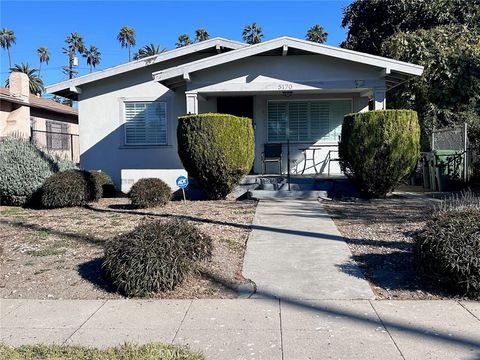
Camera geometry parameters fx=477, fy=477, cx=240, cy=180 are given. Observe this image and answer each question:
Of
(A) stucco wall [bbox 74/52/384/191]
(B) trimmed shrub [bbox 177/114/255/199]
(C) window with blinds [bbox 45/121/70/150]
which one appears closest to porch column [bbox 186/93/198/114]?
(A) stucco wall [bbox 74/52/384/191]

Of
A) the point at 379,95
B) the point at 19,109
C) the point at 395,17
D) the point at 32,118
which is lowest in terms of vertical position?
the point at 379,95

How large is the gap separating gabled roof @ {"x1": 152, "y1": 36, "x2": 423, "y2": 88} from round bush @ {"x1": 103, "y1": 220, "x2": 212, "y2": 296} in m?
7.93

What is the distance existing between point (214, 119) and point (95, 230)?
13.7 feet

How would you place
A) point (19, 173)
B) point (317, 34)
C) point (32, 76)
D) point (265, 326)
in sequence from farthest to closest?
point (32, 76)
point (317, 34)
point (19, 173)
point (265, 326)

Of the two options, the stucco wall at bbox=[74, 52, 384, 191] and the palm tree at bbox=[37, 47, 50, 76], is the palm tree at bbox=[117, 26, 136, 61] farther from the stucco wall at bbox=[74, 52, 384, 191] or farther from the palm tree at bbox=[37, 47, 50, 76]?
the stucco wall at bbox=[74, 52, 384, 191]

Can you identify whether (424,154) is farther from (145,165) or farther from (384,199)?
A: (145,165)

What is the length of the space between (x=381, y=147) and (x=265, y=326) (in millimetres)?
Result: 7392

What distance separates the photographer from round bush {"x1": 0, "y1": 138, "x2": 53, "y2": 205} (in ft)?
38.4

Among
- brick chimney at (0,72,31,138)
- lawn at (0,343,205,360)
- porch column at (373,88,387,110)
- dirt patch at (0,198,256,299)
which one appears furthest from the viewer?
brick chimney at (0,72,31,138)

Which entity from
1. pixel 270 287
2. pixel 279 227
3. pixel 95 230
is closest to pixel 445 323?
pixel 270 287

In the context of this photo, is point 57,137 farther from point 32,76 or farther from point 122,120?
point 32,76

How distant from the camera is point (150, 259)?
5.40 m

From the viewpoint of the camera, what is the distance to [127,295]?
5391mm

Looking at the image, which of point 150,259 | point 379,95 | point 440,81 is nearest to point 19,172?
point 150,259
